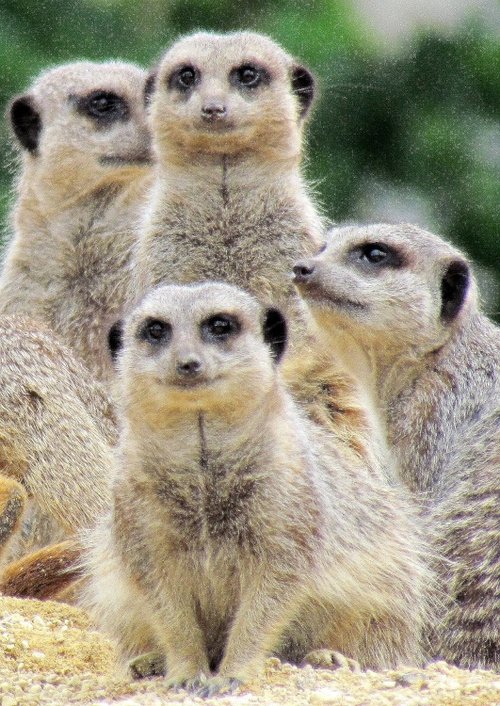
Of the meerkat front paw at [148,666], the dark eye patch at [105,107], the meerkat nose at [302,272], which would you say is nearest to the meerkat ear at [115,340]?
the meerkat nose at [302,272]

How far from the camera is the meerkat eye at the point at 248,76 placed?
4.98 m

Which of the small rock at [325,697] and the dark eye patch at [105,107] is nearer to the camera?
the small rock at [325,697]

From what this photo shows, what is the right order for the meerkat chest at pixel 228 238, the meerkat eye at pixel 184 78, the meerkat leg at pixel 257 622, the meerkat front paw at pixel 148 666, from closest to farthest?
the meerkat leg at pixel 257 622, the meerkat front paw at pixel 148 666, the meerkat chest at pixel 228 238, the meerkat eye at pixel 184 78

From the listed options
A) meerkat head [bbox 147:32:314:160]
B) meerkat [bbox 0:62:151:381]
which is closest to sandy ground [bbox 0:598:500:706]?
meerkat [bbox 0:62:151:381]

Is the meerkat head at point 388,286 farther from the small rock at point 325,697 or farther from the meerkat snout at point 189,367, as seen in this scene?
the small rock at point 325,697

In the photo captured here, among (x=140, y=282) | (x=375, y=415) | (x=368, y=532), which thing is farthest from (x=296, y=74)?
(x=368, y=532)

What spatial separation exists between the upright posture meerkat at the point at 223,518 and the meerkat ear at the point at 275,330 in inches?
1.7

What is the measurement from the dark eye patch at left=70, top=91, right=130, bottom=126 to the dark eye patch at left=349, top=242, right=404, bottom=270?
4.36ft

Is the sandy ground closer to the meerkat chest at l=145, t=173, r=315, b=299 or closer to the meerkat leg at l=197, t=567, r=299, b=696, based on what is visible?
the meerkat leg at l=197, t=567, r=299, b=696

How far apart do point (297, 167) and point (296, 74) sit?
34cm

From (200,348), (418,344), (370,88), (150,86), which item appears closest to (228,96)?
(150,86)

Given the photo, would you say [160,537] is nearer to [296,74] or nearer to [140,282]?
[140,282]

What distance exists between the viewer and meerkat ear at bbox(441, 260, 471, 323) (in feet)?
14.3

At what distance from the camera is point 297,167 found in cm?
504
